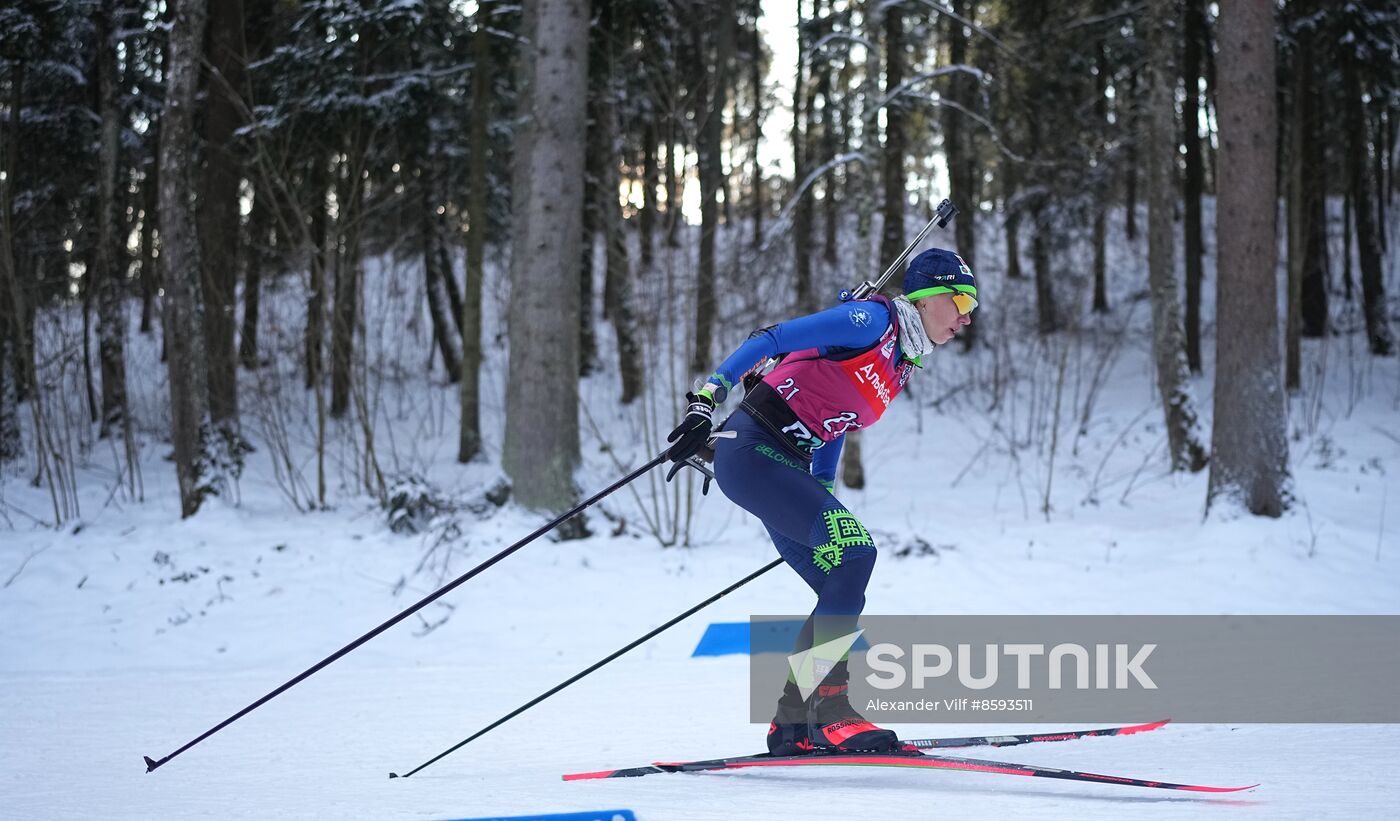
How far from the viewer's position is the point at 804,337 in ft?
11.2

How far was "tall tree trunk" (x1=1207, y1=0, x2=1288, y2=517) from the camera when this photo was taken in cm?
807

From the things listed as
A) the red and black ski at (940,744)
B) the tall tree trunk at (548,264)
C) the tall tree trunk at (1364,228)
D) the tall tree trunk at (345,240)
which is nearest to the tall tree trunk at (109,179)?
the tall tree trunk at (345,240)

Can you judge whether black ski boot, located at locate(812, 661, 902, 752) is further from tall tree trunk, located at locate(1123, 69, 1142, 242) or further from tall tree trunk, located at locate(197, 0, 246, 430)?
tall tree trunk, located at locate(1123, 69, 1142, 242)

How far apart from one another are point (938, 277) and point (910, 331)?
21cm

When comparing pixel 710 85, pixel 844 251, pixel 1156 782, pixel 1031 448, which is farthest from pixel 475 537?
pixel 844 251

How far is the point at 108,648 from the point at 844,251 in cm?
2153

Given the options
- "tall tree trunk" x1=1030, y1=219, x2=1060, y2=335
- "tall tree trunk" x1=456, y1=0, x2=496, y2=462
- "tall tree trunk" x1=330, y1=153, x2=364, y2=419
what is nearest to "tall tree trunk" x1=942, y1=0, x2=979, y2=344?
"tall tree trunk" x1=1030, y1=219, x2=1060, y2=335

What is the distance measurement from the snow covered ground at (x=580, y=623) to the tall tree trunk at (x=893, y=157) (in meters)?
3.15

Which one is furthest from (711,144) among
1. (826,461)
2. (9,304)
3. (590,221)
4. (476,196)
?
(826,461)

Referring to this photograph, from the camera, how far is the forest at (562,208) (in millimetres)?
8938

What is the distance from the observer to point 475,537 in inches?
333

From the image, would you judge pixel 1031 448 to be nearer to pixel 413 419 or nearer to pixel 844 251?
pixel 413 419

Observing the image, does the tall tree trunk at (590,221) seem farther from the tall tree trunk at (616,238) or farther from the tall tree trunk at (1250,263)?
the tall tree trunk at (1250,263)

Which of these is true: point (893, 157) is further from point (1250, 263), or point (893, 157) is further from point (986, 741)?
point (986, 741)
